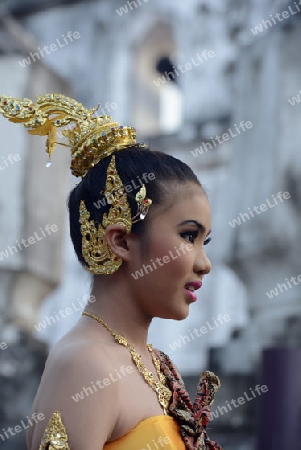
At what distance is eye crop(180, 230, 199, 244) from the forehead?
3 cm

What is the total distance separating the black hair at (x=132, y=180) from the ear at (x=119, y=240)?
31 mm

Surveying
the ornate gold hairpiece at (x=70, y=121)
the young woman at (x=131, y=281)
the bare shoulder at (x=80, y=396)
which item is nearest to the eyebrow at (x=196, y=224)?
the young woman at (x=131, y=281)

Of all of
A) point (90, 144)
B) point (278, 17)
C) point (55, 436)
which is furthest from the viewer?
point (278, 17)

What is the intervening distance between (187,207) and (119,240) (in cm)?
19

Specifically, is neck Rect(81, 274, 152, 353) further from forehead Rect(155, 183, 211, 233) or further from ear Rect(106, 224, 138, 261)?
forehead Rect(155, 183, 211, 233)

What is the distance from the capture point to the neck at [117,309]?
2080 millimetres

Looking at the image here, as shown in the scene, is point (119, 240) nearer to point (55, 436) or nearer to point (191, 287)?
point (191, 287)

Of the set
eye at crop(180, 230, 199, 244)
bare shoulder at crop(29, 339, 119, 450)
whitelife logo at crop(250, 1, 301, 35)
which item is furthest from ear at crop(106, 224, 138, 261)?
whitelife logo at crop(250, 1, 301, 35)

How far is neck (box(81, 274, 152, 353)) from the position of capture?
208 centimetres

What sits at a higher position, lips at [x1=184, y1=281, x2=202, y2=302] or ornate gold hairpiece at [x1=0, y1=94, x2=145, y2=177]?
ornate gold hairpiece at [x1=0, y1=94, x2=145, y2=177]

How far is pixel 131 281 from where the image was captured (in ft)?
6.79

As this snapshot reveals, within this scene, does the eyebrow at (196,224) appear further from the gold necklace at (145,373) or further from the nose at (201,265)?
the gold necklace at (145,373)

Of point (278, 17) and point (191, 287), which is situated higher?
point (278, 17)

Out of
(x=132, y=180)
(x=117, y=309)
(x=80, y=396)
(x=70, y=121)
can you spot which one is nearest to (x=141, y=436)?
(x=80, y=396)
